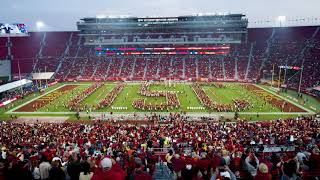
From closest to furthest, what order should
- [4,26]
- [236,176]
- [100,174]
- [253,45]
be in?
1. [100,174]
2. [236,176]
3. [4,26]
4. [253,45]

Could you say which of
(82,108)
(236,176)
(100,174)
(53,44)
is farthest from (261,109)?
(53,44)

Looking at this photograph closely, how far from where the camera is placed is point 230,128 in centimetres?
2394

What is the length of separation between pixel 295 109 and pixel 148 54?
4799 cm

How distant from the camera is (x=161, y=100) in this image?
137 feet

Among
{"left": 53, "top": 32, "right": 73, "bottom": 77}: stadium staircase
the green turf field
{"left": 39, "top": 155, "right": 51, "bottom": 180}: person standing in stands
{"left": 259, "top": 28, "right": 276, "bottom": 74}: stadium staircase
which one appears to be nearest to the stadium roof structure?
the green turf field

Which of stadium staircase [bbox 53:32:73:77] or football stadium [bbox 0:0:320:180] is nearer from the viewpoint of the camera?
football stadium [bbox 0:0:320:180]

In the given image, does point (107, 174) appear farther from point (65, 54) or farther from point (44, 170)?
point (65, 54)

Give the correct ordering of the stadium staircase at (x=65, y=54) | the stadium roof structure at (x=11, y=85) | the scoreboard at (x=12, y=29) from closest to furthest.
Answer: the stadium roof structure at (x=11, y=85)
the scoreboard at (x=12, y=29)
the stadium staircase at (x=65, y=54)

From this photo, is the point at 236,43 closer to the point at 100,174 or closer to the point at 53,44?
the point at 53,44

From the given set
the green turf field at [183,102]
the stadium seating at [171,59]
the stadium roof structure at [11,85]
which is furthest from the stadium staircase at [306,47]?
the stadium roof structure at [11,85]

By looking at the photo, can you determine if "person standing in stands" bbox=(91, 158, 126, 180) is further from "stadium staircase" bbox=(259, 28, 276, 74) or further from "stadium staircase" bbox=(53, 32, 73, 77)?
"stadium staircase" bbox=(53, 32, 73, 77)

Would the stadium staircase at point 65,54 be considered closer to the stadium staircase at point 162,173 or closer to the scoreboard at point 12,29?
the scoreboard at point 12,29

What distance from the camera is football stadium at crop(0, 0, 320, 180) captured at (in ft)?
27.7

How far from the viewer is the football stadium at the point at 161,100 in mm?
8453
